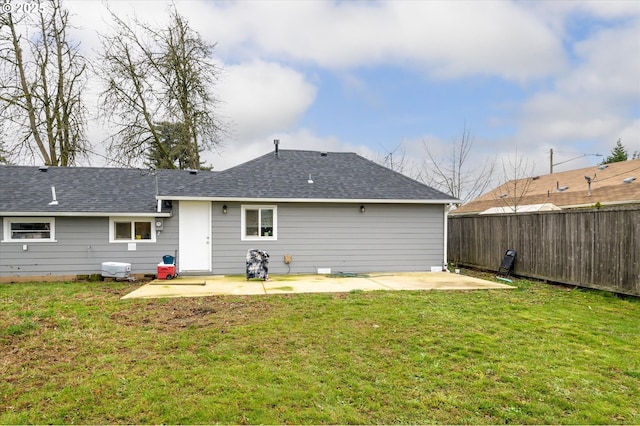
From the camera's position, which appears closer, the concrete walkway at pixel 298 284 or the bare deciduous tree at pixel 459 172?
the concrete walkway at pixel 298 284

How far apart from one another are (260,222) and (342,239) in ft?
8.17

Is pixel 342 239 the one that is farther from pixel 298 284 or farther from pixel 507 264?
pixel 507 264

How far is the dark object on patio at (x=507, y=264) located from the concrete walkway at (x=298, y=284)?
3.96 ft

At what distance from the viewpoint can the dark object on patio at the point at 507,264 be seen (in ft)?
34.5

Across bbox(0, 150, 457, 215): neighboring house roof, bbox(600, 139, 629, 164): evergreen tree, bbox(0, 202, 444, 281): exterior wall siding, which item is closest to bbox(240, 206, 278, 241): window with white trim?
bbox(0, 202, 444, 281): exterior wall siding

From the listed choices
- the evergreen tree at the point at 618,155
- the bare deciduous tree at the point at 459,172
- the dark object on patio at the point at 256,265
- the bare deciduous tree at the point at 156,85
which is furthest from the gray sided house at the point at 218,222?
the evergreen tree at the point at 618,155

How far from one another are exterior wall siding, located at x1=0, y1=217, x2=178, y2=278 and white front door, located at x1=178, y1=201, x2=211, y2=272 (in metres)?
0.23

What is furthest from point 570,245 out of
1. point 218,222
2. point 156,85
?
point 156,85

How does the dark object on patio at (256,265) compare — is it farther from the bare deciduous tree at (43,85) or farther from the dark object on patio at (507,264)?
the bare deciduous tree at (43,85)

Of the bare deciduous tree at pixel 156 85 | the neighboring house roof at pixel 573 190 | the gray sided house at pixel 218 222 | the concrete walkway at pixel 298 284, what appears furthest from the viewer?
the bare deciduous tree at pixel 156 85

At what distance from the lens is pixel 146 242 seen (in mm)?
10484

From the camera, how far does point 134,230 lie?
10.5 m

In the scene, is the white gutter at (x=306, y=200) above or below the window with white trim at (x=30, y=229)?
above

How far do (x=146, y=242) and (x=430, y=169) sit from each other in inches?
594
